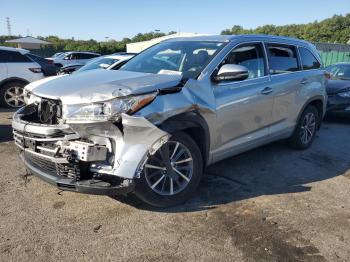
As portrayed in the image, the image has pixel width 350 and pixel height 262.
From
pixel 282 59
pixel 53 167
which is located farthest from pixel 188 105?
pixel 282 59

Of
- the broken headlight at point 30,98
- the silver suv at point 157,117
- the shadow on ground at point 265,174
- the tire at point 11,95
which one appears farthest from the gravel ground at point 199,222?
the tire at point 11,95

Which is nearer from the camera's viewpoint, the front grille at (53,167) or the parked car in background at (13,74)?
the front grille at (53,167)

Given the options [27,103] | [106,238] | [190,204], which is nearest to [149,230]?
[106,238]

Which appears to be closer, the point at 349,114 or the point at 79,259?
the point at 79,259

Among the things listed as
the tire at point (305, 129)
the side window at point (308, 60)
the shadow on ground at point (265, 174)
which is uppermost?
the side window at point (308, 60)

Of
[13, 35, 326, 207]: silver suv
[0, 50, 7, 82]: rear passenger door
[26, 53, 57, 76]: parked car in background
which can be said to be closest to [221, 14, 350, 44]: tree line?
[26, 53, 57, 76]: parked car in background

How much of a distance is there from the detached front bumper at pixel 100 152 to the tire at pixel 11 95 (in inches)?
272

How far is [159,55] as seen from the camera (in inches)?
197

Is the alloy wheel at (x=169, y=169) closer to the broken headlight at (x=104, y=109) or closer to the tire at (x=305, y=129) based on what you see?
the broken headlight at (x=104, y=109)

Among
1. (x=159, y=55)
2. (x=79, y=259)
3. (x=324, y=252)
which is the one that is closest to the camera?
(x=79, y=259)

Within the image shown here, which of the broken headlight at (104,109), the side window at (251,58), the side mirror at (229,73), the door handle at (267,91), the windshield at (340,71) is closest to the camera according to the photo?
the broken headlight at (104,109)

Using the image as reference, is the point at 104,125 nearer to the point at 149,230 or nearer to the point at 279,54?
the point at 149,230

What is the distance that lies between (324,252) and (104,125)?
2226mm

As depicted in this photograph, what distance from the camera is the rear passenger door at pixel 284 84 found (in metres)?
5.25
